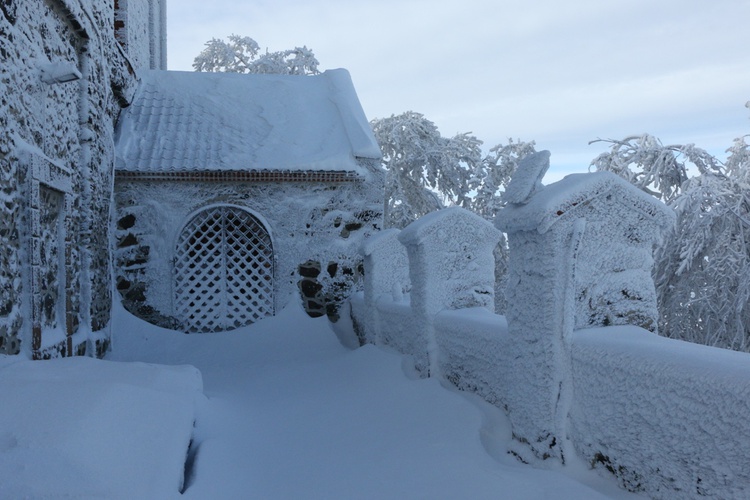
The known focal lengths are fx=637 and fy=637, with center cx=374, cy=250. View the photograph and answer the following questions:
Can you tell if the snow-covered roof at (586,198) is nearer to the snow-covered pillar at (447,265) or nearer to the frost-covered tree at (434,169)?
the snow-covered pillar at (447,265)

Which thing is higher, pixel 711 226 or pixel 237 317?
pixel 711 226

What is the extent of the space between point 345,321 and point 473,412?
4.88m

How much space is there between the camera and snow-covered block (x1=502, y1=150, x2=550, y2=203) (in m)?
3.37

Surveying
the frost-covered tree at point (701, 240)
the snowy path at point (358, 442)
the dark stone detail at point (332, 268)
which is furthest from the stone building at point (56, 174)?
the frost-covered tree at point (701, 240)

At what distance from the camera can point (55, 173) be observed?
553 centimetres

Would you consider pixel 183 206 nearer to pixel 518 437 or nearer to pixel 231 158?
pixel 231 158

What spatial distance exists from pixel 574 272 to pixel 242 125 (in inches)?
290

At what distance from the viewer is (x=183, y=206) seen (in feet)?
28.0

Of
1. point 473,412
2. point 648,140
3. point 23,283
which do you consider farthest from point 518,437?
point 648,140

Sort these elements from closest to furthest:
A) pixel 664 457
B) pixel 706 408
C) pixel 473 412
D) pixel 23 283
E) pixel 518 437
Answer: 1. pixel 706 408
2. pixel 664 457
3. pixel 518 437
4. pixel 473 412
5. pixel 23 283

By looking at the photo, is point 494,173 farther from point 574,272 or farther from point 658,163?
point 574,272

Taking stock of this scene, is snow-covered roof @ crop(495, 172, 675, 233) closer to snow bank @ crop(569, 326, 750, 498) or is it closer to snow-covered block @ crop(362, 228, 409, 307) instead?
snow bank @ crop(569, 326, 750, 498)

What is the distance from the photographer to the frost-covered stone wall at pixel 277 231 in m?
8.40

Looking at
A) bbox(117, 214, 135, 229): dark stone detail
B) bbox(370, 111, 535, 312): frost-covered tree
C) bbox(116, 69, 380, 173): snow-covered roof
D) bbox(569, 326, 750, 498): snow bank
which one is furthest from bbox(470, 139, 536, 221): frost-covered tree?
bbox(569, 326, 750, 498): snow bank
